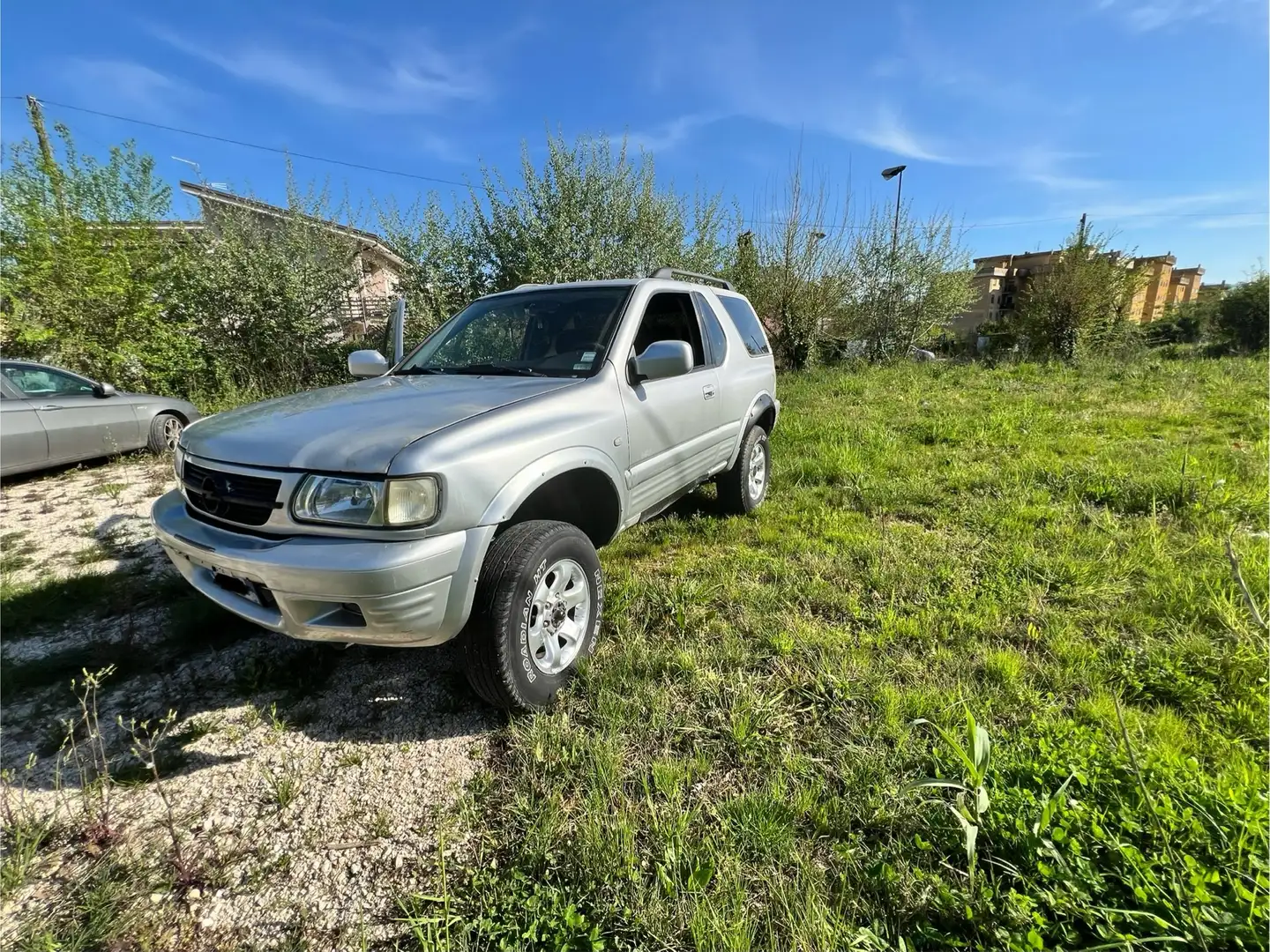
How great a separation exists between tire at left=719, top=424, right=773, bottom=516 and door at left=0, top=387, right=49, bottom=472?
6.57 metres

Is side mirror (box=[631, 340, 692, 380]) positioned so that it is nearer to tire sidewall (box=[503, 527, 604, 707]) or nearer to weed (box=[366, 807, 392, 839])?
tire sidewall (box=[503, 527, 604, 707])

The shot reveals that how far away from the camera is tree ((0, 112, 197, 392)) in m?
7.61

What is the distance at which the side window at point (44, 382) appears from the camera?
Answer: 5.33 metres

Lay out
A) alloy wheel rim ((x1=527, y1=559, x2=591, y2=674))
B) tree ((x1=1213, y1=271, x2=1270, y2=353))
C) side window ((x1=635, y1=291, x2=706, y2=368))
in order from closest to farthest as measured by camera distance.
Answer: alloy wheel rim ((x1=527, y1=559, x2=591, y2=674)) → side window ((x1=635, y1=291, x2=706, y2=368)) → tree ((x1=1213, y1=271, x2=1270, y2=353))

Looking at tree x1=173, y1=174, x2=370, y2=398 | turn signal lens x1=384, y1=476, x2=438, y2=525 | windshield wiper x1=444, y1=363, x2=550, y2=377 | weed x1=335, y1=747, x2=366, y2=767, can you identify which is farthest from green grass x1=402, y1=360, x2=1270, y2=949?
tree x1=173, y1=174, x2=370, y2=398

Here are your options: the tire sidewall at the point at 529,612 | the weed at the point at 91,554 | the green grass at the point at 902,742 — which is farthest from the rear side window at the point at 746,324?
the weed at the point at 91,554

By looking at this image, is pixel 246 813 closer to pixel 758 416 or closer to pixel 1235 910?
pixel 1235 910

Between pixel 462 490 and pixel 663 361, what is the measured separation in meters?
1.24

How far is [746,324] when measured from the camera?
461 centimetres

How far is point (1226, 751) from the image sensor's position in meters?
1.81

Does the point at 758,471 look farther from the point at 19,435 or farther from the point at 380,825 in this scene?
the point at 19,435

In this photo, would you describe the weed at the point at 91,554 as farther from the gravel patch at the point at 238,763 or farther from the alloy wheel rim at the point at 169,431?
the alloy wheel rim at the point at 169,431

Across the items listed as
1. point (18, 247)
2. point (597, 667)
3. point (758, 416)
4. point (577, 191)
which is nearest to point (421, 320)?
point (577, 191)

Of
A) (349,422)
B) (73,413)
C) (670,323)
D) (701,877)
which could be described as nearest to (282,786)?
(349,422)
